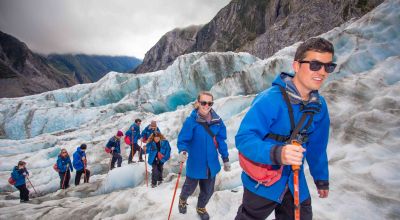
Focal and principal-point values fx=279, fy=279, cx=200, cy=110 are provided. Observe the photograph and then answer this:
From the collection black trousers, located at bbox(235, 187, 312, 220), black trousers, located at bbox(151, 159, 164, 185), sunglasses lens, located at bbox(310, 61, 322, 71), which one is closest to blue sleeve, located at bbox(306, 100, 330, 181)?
black trousers, located at bbox(235, 187, 312, 220)

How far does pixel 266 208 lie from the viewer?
266 cm

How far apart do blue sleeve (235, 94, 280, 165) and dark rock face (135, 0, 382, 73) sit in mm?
37335

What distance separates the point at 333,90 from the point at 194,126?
7093mm

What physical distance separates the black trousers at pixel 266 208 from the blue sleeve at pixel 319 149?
1.07 feet

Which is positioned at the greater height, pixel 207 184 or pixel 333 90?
pixel 333 90

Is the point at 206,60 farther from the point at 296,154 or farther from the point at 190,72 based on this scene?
the point at 296,154

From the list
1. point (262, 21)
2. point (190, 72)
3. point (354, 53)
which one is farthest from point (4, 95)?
point (354, 53)

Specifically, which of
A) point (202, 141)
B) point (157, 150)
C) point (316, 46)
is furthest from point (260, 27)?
point (316, 46)

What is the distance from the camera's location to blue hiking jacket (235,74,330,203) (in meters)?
2.22

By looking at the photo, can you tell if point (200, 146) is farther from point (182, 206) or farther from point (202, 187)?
point (182, 206)

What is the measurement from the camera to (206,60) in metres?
29.9

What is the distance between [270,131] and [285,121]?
6.2 inches

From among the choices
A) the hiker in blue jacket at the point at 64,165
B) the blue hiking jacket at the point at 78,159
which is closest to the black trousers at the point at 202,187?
the blue hiking jacket at the point at 78,159

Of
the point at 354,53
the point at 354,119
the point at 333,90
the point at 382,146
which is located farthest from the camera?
the point at 354,53
